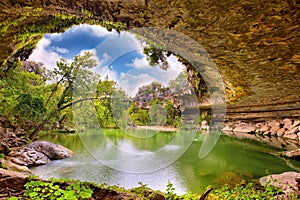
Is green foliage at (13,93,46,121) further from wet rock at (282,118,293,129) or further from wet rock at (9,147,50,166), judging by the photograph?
wet rock at (282,118,293,129)

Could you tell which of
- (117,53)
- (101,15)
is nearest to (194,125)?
(117,53)

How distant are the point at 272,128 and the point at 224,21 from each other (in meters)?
11.2

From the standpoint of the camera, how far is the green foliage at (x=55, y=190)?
2.19m

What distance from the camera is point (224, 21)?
8.13 feet

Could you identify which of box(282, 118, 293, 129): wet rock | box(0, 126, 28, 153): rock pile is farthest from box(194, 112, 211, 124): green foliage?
box(0, 126, 28, 153): rock pile

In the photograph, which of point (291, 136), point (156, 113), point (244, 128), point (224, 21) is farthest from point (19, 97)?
point (244, 128)

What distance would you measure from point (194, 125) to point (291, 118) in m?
4.72

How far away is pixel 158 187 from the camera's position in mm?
4211

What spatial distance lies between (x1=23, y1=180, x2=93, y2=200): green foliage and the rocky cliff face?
1.88 metres

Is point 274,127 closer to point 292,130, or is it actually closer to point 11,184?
point 292,130

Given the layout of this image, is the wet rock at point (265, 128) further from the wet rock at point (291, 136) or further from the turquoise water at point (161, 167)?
the turquoise water at point (161, 167)

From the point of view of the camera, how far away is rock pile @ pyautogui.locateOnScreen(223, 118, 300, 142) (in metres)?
10.2

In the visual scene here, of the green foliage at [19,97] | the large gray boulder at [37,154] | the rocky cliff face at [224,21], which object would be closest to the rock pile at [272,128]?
the rocky cliff face at [224,21]

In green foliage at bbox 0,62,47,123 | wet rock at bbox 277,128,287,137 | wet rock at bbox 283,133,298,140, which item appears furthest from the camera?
wet rock at bbox 277,128,287,137
